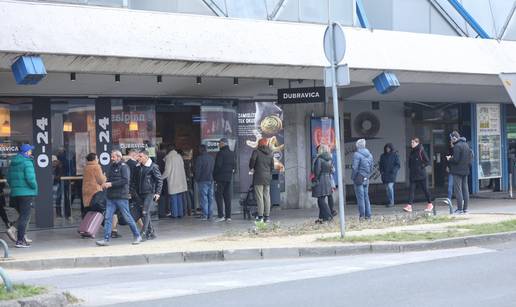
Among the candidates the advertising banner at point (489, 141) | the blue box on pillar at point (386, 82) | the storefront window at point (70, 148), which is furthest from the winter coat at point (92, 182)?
the advertising banner at point (489, 141)

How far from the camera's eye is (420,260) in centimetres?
1175

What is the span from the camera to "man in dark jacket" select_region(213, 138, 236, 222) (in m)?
18.2

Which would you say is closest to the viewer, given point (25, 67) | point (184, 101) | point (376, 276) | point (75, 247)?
point (376, 276)

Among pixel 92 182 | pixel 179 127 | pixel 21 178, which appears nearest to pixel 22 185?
pixel 21 178

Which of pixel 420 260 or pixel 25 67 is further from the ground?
pixel 25 67

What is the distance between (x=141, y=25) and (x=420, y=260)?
697cm

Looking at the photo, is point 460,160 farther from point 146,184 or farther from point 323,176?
point 146,184

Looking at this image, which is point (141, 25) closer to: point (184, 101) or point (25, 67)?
point (25, 67)

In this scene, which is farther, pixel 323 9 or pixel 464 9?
pixel 464 9

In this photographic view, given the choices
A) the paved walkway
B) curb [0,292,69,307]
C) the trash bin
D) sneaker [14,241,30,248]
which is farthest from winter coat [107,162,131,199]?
the trash bin

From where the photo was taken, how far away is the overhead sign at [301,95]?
18.0 meters

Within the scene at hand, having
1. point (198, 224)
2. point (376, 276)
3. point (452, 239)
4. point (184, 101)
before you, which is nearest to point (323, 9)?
point (184, 101)

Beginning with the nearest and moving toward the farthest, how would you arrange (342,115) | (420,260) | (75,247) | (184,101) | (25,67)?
(420,260), (25,67), (75,247), (184,101), (342,115)

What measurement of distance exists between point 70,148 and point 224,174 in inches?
144
